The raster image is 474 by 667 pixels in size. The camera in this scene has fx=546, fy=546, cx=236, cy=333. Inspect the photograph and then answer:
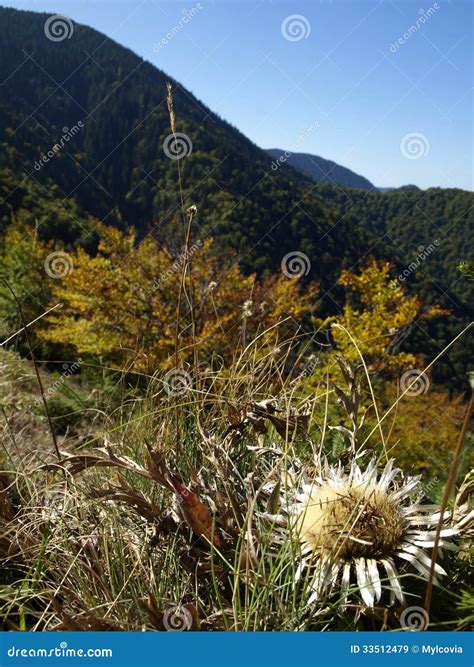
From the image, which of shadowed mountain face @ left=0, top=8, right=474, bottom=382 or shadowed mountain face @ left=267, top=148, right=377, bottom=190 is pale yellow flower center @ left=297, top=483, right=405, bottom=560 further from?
shadowed mountain face @ left=267, top=148, right=377, bottom=190

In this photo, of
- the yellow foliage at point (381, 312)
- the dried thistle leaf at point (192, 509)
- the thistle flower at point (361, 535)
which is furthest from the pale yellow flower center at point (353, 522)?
the yellow foliage at point (381, 312)

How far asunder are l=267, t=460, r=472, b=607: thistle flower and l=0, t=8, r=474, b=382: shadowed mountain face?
10.0 meters

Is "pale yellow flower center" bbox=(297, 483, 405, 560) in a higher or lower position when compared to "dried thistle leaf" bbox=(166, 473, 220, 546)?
higher

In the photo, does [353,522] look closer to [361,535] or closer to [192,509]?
[361,535]

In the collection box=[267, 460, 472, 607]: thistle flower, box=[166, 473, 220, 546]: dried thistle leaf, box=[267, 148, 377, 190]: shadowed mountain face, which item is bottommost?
box=[166, 473, 220, 546]: dried thistle leaf

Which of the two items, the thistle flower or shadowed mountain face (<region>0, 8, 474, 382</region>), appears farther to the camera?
shadowed mountain face (<region>0, 8, 474, 382</region>)

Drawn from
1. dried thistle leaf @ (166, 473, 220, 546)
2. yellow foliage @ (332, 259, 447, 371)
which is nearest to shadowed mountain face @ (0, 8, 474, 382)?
yellow foliage @ (332, 259, 447, 371)

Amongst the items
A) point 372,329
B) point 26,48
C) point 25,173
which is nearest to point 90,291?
point 372,329

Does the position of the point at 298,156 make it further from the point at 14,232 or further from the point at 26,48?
the point at 14,232

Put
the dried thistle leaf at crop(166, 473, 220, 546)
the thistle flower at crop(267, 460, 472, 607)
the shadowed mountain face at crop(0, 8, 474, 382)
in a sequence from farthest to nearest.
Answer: the shadowed mountain face at crop(0, 8, 474, 382) → the dried thistle leaf at crop(166, 473, 220, 546) → the thistle flower at crop(267, 460, 472, 607)

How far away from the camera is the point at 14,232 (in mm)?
16578

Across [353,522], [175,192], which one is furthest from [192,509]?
[175,192]

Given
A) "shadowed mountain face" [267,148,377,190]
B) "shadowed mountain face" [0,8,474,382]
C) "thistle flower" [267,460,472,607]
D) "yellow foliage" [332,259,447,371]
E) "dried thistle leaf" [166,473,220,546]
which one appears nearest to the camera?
"thistle flower" [267,460,472,607]

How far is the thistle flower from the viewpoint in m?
1.05
